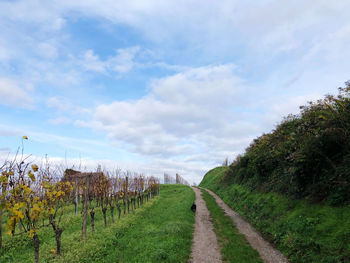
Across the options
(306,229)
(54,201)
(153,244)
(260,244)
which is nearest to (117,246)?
(153,244)

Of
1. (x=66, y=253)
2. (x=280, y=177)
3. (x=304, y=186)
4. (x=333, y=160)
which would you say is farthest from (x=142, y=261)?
(x=280, y=177)

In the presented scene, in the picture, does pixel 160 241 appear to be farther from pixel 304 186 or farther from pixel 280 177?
pixel 280 177

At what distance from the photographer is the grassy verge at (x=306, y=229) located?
756cm

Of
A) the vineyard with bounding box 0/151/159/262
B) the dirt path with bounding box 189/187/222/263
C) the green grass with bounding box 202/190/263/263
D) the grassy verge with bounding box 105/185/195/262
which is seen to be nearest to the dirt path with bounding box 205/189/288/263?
the green grass with bounding box 202/190/263/263

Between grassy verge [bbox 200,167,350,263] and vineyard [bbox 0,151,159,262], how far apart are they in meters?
9.68

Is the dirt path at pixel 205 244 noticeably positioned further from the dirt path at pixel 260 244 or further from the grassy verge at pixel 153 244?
the dirt path at pixel 260 244

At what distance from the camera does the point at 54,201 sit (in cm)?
1155

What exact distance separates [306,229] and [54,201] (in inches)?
493

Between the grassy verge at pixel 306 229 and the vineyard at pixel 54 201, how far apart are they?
968cm

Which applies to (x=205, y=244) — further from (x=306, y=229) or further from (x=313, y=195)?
(x=313, y=195)

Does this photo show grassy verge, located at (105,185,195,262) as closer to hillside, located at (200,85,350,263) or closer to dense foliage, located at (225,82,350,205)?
hillside, located at (200,85,350,263)

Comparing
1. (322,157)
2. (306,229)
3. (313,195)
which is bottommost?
(306,229)

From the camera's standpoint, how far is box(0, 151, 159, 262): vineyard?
674 cm

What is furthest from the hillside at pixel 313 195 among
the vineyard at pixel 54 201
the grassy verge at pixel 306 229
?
the vineyard at pixel 54 201
